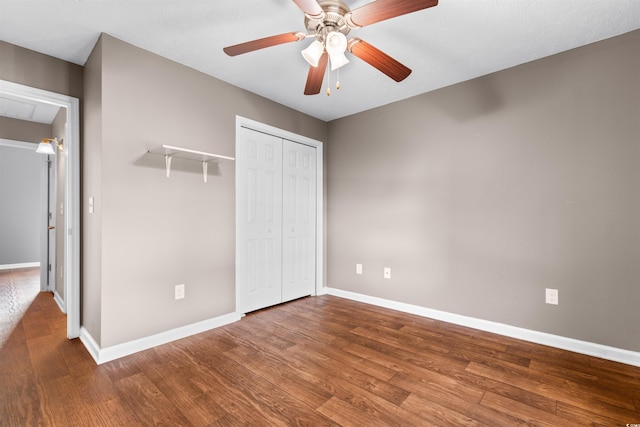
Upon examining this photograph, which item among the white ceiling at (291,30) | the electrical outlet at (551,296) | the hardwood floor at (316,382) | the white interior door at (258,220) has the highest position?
the white ceiling at (291,30)

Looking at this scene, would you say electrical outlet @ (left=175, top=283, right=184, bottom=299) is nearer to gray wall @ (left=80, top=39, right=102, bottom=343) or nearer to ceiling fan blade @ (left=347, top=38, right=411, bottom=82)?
gray wall @ (left=80, top=39, right=102, bottom=343)

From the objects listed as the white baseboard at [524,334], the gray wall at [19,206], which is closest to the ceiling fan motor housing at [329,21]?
the white baseboard at [524,334]

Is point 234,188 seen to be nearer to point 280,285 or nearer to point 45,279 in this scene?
point 280,285

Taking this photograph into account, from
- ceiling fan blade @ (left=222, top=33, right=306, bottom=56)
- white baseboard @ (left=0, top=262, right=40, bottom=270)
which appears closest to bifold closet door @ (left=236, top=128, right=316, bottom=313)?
ceiling fan blade @ (left=222, top=33, right=306, bottom=56)

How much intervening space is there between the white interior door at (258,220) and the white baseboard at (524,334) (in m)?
1.27

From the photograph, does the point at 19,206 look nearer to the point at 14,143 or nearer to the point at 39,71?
the point at 14,143

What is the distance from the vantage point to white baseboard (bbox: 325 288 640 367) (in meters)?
2.09

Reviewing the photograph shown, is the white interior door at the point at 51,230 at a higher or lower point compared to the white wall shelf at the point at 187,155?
lower

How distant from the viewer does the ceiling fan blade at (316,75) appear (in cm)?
187

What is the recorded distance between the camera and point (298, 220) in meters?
3.69

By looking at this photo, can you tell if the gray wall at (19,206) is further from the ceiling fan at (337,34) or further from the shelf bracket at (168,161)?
the ceiling fan at (337,34)

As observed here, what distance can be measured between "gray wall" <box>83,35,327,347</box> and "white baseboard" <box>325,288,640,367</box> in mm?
1876

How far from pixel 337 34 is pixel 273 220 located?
218 cm

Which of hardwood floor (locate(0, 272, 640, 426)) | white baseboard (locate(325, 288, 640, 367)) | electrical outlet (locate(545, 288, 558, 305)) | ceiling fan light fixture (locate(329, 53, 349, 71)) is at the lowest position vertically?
hardwood floor (locate(0, 272, 640, 426))
